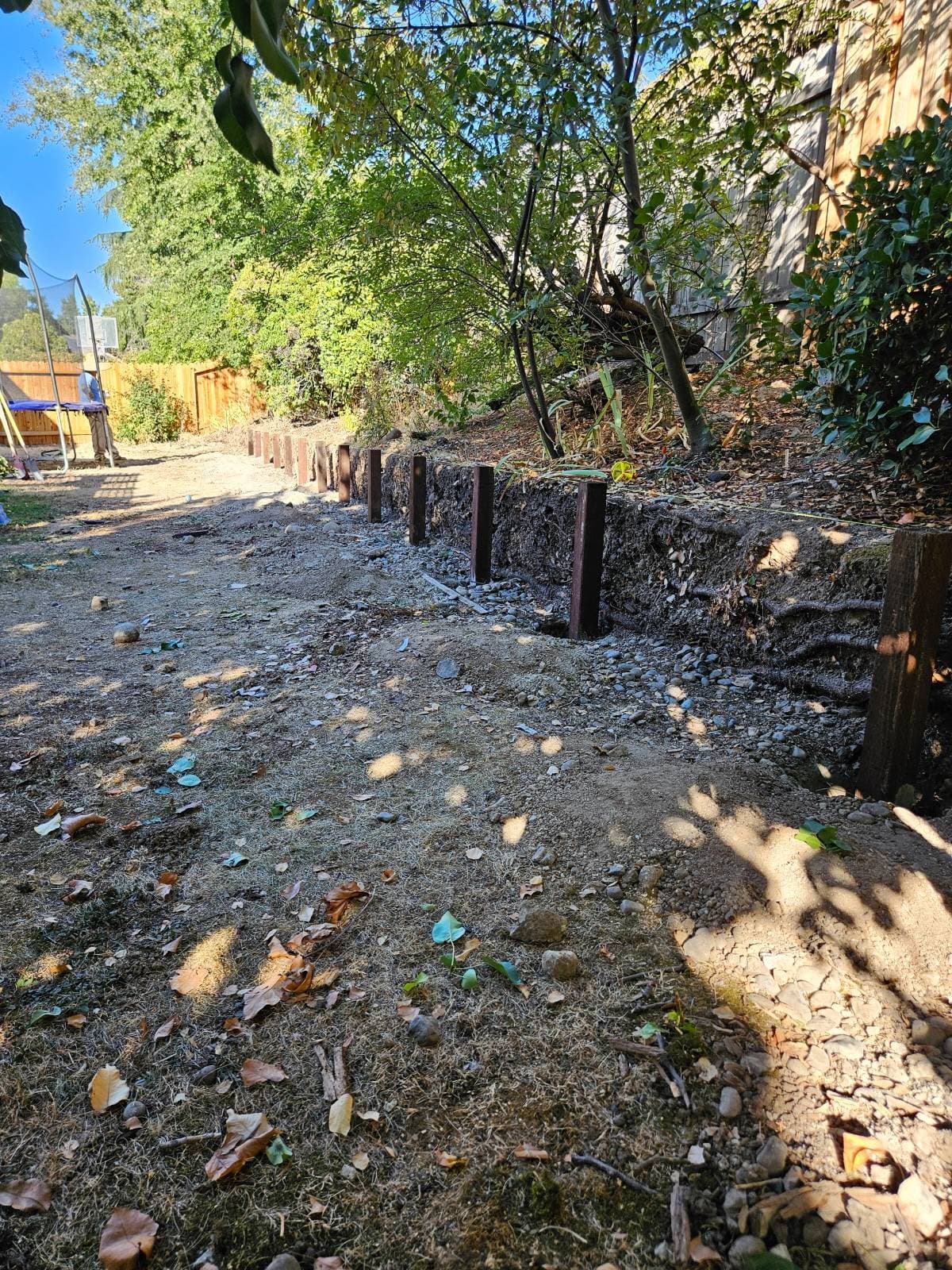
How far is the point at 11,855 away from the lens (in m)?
2.42

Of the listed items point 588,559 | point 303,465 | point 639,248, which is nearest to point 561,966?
point 588,559

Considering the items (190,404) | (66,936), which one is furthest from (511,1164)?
(190,404)

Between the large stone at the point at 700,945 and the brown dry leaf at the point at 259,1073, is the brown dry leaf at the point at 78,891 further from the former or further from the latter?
the large stone at the point at 700,945

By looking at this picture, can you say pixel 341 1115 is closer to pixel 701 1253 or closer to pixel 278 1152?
pixel 278 1152

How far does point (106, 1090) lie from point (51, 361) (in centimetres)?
1275

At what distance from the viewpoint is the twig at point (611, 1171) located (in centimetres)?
134

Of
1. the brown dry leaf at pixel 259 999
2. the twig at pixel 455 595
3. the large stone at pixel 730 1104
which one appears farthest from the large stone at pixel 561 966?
the twig at pixel 455 595

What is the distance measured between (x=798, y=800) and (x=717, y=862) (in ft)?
1.51

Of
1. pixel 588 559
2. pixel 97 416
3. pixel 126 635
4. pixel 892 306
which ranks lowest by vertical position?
pixel 126 635

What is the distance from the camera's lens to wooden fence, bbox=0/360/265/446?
17297 millimetres

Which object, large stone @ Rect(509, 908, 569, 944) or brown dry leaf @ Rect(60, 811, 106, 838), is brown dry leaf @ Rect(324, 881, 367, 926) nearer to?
large stone @ Rect(509, 908, 569, 944)

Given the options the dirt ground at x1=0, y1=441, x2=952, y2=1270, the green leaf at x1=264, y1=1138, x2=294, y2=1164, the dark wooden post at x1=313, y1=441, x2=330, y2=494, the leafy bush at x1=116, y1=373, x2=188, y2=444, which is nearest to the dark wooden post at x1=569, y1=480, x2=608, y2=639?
the dirt ground at x1=0, y1=441, x2=952, y2=1270

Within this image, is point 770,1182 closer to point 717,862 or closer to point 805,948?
point 805,948

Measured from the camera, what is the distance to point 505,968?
1.85 metres
